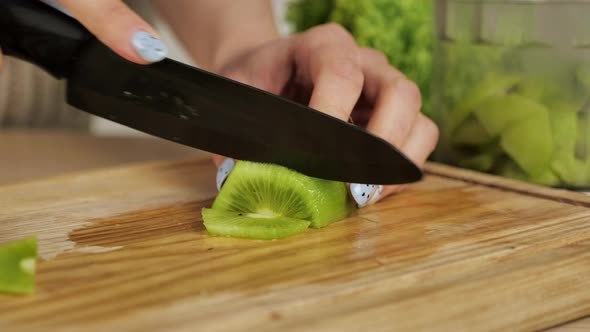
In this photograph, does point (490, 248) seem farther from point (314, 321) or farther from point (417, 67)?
point (417, 67)

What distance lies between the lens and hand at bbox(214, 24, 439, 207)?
125cm

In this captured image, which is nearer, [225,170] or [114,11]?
[114,11]

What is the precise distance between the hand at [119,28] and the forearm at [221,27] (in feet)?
1.74

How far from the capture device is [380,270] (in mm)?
984

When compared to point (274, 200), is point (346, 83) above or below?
above

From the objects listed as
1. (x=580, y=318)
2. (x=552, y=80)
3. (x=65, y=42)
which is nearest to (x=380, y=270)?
(x=580, y=318)

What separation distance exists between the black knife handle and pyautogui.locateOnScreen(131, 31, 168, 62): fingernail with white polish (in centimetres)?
15

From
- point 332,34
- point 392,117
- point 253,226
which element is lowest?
point 253,226

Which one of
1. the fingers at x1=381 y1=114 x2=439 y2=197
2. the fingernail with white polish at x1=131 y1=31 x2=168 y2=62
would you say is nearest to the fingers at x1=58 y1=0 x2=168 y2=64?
the fingernail with white polish at x1=131 y1=31 x2=168 y2=62

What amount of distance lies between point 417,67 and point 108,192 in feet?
3.06

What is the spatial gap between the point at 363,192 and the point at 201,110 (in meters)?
0.28

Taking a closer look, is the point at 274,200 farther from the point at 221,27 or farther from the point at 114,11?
the point at 221,27

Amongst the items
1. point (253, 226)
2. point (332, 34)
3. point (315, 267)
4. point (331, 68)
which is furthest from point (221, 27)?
point (315, 267)

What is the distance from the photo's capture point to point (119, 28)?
3.61 ft
